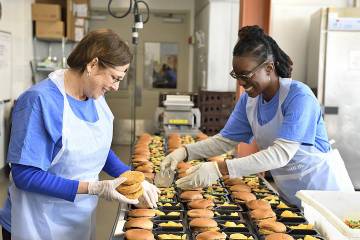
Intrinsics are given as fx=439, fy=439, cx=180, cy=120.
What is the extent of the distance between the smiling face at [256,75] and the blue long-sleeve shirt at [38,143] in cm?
80

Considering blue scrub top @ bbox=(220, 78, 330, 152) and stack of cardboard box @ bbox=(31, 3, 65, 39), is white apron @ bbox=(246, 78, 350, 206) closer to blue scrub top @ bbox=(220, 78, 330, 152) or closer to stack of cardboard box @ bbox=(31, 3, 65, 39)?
blue scrub top @ bbox=(220, 78, 330, 152)

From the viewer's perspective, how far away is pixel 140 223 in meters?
1.54

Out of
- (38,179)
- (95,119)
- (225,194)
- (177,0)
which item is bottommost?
(225,194)

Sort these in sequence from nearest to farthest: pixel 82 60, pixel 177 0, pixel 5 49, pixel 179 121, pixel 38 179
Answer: pixel 38 179
pixel 82 60
pixel 179 121
pixel 5 49
pixel 177 0

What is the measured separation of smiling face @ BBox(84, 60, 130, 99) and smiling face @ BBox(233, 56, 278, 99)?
0.53m

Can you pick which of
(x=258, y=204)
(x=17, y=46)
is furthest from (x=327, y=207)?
(x=17, y=46)

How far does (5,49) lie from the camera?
5.37 metres

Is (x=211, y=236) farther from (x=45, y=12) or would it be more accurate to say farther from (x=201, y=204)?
(x=45, y=12)

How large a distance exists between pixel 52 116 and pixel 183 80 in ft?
22.9

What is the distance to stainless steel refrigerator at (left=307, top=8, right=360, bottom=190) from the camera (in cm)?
461

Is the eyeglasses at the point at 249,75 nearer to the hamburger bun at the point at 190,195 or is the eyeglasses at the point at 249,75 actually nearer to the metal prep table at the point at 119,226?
the hamburger bun at the point at 190,195

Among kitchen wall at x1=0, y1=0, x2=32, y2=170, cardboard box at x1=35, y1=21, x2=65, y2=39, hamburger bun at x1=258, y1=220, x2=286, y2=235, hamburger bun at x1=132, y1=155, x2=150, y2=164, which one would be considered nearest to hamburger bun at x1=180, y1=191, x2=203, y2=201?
hamburger bun at x1=258, y1=220, x2=286, y2=235

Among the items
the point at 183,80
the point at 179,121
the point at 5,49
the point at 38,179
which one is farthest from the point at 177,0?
the point at 38,179

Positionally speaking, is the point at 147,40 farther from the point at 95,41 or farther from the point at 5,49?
the point at 95,41
